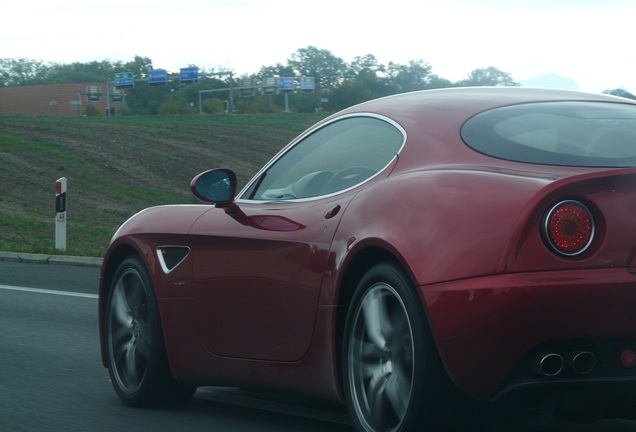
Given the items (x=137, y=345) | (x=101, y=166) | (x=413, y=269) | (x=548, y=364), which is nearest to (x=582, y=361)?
(x=548, y=364)

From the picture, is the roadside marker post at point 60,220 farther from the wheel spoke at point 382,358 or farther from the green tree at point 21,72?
the green tree at point 21,72

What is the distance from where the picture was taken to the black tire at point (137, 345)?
18.8 feet

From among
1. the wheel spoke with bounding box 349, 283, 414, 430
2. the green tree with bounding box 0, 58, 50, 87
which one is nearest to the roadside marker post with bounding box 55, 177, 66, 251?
the wheel spoke with bounding box 349, 283, 414, 430

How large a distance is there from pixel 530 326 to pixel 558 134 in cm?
103

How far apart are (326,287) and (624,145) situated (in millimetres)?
1249

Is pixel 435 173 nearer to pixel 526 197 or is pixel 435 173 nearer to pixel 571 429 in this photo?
pixel 526 197

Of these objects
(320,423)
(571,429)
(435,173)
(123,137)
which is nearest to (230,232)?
(320,423)

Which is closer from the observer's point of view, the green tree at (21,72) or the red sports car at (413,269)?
the red sports car at (413,269)

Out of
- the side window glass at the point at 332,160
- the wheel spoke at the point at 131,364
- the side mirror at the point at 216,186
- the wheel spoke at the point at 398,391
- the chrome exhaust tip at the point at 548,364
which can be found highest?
the side window glass at the point at 332,160

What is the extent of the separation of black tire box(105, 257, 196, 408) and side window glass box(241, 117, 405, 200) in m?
0.78

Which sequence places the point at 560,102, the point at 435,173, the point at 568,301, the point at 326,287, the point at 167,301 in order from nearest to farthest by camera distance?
1. the point at 568,301
2. the point at 435,173
3. the point at 326,287
4. the point at 560,102
5. the point at 167,301

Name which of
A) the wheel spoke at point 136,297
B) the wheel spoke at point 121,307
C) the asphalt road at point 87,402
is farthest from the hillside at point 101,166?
the wheel spoke at point 136,297

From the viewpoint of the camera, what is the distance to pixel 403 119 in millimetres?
4797

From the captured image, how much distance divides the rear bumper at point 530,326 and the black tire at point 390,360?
0.13 metres
